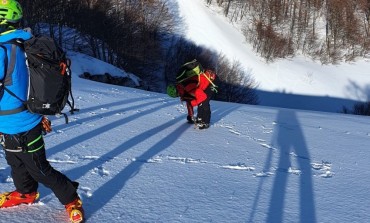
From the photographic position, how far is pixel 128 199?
3.80 metres

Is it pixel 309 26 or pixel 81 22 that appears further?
pixel 309 26

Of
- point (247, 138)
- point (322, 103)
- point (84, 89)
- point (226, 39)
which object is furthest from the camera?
point (226, 39)

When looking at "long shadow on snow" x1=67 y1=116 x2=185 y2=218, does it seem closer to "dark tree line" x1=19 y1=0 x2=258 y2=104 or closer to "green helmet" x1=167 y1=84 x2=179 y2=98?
"green helmet" x1=167 y1=84 x2=179 y2=98

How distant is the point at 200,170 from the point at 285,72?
106 ft

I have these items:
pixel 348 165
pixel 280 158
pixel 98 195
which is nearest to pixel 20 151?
pixel 98 195

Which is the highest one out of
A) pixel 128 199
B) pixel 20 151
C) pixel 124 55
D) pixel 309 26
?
pixel 309 26

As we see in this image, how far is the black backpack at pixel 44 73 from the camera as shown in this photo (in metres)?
2.81

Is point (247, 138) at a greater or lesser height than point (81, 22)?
lesser

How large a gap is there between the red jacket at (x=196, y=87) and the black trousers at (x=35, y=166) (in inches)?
169

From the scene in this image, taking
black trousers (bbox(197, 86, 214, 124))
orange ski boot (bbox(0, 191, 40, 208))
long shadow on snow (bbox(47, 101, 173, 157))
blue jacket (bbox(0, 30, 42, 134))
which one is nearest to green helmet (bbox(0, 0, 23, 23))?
blue jacket (bbox(0, 30, 42, 134))

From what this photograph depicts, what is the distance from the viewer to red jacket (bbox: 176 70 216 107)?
24.1 feet

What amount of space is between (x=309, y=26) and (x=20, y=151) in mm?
41493

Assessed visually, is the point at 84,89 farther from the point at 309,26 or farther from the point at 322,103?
the point at 309,26

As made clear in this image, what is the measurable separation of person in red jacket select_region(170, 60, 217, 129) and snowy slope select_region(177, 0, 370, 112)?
87.2ft
